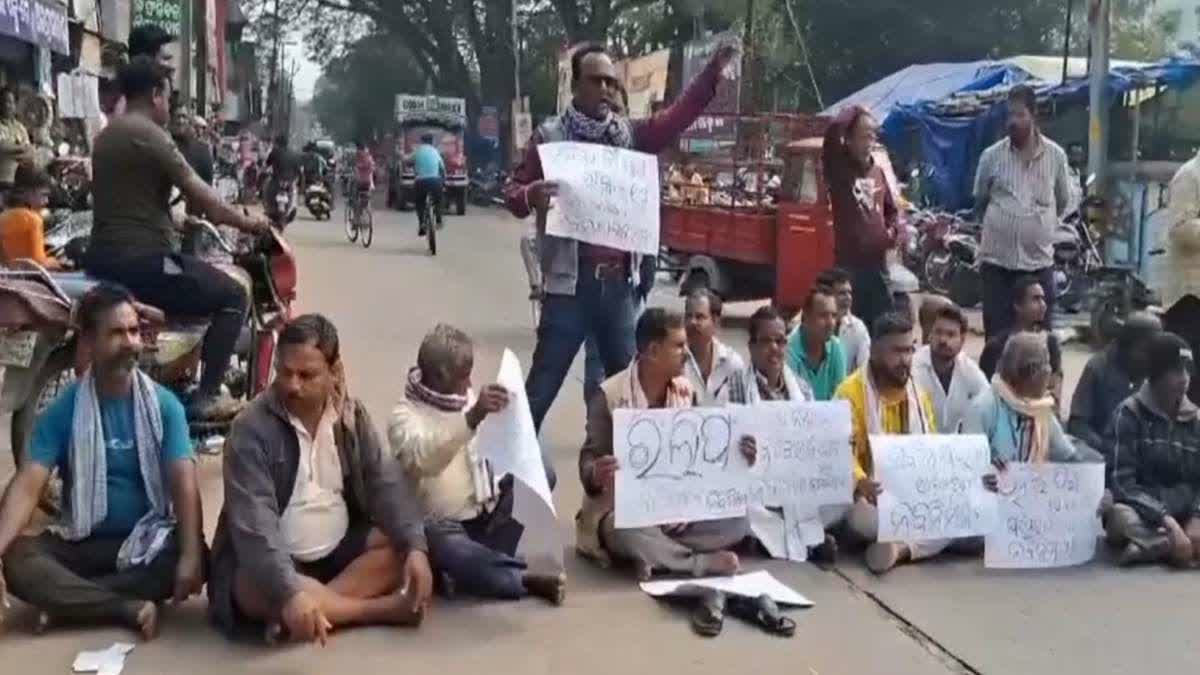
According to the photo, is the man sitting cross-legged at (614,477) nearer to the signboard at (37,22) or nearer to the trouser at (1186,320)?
the trouser at (1186,320)

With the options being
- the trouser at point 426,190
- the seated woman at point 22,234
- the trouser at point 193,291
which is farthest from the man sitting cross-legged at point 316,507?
the trouser at point 426,190

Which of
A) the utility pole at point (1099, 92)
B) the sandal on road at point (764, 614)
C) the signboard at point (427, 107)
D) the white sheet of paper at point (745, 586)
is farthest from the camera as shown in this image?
the signboard at point (427, 107)

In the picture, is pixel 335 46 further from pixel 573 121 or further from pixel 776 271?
pixel 573 121

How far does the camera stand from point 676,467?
5.49 metres

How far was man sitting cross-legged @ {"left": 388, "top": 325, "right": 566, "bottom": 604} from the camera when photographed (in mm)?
5172

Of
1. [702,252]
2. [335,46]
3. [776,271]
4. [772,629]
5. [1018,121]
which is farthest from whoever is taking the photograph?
[335,46]

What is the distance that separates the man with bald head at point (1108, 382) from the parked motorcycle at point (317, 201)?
77.3 feet

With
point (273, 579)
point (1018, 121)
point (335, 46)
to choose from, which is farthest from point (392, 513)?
point (335, 46)

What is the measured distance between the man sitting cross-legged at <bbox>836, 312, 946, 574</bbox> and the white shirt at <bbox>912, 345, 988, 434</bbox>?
0.30 feet

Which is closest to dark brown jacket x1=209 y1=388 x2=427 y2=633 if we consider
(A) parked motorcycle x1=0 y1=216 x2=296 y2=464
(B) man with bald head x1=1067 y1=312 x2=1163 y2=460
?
(A) parked motorcycle x1=0 y1=216 x2=296 y2=464

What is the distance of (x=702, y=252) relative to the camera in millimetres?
14359

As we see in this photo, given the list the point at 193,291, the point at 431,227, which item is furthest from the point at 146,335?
the point at 431,227

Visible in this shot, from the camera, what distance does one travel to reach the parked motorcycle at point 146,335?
613cm

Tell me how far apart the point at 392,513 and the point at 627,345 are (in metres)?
1.73
